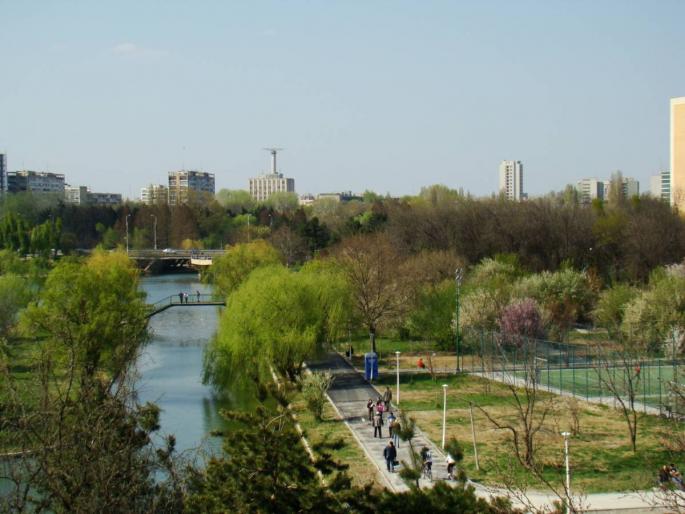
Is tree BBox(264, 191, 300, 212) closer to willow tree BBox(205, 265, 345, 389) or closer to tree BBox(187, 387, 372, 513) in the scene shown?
willow tree BBox(205, 265, 345, 389)

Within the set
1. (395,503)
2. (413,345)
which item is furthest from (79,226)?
(395,503)

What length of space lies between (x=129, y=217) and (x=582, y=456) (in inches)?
3854

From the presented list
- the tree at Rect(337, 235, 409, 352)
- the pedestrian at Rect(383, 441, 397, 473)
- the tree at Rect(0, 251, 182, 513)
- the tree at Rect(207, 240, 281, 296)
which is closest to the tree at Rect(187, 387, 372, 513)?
the tree at Rect(0, 251, 182, 513)

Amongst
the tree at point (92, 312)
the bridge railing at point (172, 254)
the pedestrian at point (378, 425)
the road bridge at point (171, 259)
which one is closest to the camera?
the pedestrian at point (378, 425)

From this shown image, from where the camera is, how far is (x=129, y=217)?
116 m

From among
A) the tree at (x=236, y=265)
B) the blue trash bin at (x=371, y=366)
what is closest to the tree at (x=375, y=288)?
the blue trash bin at (x=371, y=366)

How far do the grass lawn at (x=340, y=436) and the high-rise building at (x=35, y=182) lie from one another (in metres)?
152

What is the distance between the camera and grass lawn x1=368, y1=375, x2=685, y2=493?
21859mm

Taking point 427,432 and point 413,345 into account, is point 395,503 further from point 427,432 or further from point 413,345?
point 413,345

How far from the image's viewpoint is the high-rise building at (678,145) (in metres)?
76.9

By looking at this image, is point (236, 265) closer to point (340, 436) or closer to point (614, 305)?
point (614, 305)

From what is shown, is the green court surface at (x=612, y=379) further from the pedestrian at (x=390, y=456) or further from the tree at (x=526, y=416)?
the pedestrian at (x=390, y=456)

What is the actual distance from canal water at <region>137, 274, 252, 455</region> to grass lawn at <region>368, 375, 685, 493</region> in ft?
19.5

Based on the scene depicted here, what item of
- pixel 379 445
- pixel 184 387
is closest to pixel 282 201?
pixel 184 387
